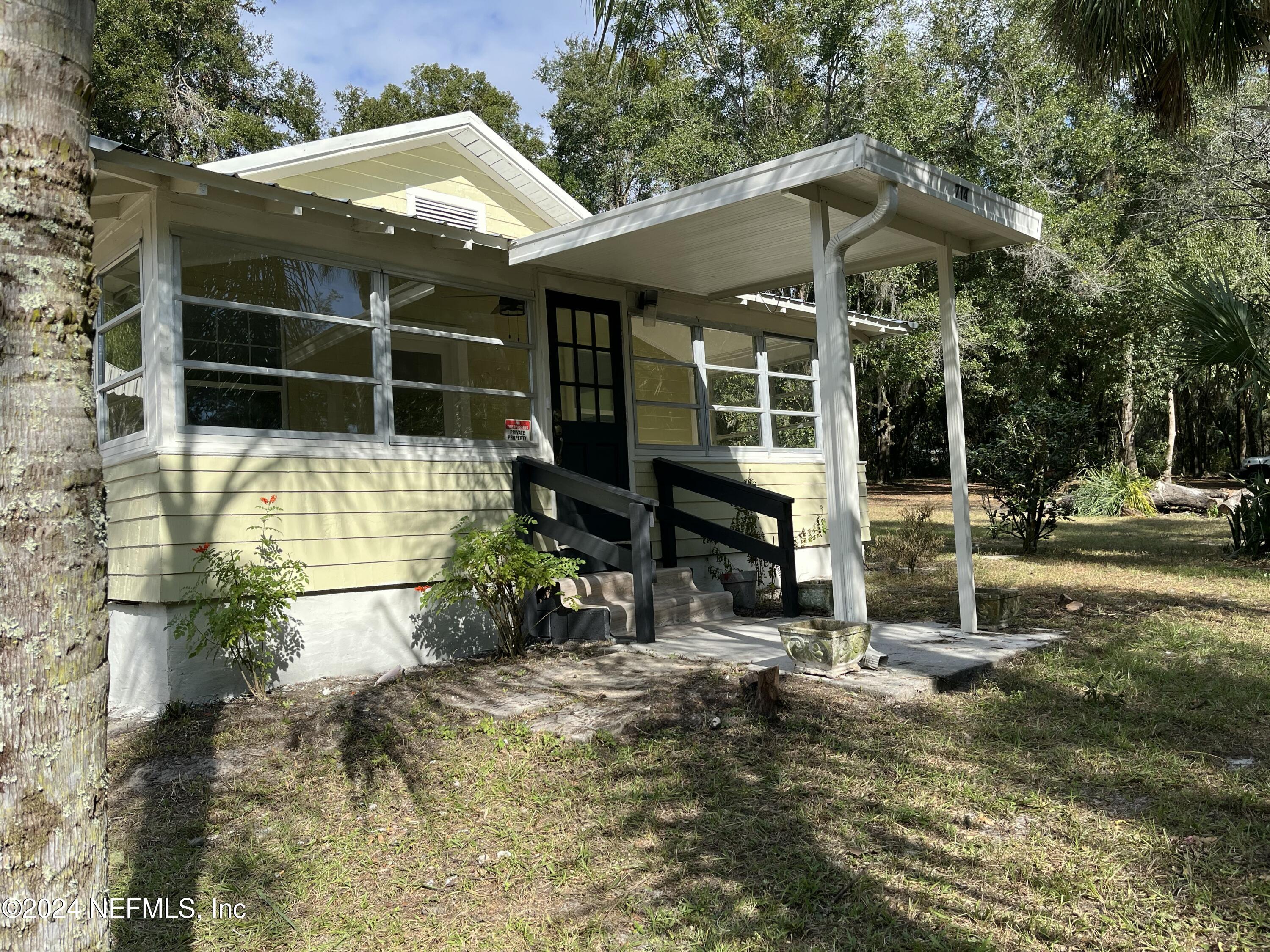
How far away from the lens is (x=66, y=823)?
141 centimetres

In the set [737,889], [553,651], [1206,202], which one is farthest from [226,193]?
[1206,202]

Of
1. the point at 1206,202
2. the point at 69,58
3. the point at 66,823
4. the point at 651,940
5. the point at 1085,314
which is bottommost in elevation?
the point at 651,940

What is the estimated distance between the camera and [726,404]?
946cm

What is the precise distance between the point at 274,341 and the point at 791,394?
19.1ft

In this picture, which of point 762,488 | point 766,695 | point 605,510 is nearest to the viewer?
point 766,695

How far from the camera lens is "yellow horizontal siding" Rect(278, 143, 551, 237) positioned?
8.95 m

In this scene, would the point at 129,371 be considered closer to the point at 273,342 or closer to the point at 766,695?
the point at 273,342

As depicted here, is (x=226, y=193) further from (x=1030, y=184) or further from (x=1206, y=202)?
(x=1206, y=202)

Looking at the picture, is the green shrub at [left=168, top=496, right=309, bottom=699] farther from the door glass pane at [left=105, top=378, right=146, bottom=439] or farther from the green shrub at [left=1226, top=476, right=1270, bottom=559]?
the green shrub at [left=1226, top=476, right=1270, bottom=559]

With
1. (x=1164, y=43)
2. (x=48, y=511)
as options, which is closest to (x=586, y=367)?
(x=1164, y=43)

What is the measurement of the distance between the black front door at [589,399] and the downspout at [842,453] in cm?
285

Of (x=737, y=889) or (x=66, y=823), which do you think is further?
(x=737, y=889)

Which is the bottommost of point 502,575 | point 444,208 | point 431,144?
point 502,575

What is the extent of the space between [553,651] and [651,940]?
3749 millimetres
